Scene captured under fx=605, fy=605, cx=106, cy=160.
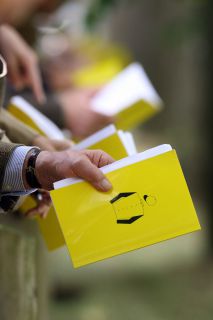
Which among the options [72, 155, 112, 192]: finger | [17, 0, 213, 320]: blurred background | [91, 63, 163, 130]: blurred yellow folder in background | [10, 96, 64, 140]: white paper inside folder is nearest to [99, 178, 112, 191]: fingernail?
[72, 155, 112, 192]: finger

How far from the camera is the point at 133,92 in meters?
1.87

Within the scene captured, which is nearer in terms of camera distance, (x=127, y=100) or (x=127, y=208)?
(x=127, y=208)

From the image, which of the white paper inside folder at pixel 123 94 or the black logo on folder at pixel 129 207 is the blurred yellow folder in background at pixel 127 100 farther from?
the black logo on folder at pixel 129 207

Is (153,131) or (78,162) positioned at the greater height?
(78,162)

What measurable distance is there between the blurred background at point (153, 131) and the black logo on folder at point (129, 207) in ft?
3.03

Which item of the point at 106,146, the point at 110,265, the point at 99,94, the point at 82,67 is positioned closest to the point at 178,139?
the point at 110,265

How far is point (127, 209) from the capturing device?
1.02 meters

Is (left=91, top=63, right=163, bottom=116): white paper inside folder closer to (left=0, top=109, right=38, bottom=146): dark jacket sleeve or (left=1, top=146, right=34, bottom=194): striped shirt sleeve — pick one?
(left=0, top=109, right=38, bottom=146): dark jacket sleeve

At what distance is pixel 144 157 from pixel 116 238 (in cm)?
15

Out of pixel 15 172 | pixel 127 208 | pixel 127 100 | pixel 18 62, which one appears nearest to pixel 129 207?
pixel 127 208

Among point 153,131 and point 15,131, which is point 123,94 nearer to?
point 15,131

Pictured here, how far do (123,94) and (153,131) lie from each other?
13.4ft

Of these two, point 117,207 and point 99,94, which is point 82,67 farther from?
point 117,207

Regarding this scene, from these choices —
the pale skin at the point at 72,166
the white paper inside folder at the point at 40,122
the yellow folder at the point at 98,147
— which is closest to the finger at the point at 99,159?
the pale skin at the point at 72,166
